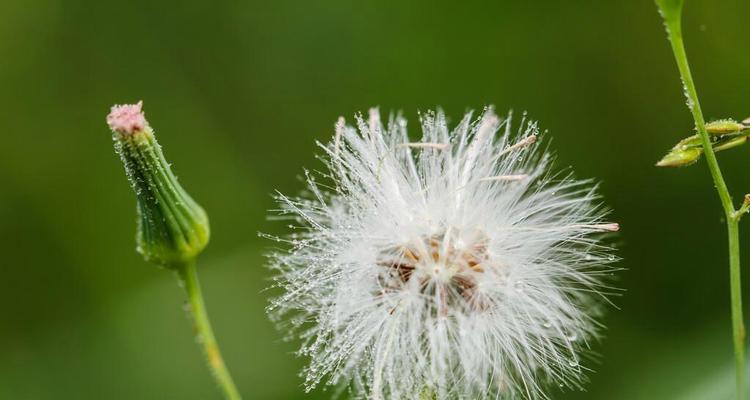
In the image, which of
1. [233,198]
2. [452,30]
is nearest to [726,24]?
[452,30]

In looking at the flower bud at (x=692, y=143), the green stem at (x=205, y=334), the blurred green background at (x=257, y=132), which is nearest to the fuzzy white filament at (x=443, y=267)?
the green stem at (x=205, y=334)

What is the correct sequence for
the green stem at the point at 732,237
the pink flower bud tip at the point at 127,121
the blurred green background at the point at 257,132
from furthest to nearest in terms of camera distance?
the blurred green background at the point at 257,132, the pink flower bud tip at the point at 127,121, the green stem at the point at 732,237

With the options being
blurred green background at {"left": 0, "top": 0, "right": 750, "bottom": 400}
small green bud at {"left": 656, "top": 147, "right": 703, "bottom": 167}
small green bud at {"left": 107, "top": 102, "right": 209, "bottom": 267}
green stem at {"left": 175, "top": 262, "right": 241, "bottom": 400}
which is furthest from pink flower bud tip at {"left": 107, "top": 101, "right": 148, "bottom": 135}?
blurred green background at {"left": 0, "top": 0, "right": 750, "bottom": 400}

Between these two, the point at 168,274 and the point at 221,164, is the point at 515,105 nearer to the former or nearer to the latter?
the point at 221,164

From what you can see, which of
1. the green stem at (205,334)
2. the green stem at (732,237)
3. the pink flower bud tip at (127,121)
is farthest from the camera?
the pink flower bud tip at (127,121)

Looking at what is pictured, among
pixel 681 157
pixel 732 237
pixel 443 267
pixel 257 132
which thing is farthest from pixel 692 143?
pixel 257 132

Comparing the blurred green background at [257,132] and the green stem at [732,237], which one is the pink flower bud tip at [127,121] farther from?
the blurred green background at [257,132]

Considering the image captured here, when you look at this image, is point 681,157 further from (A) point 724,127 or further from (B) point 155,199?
(B) point 155,199
